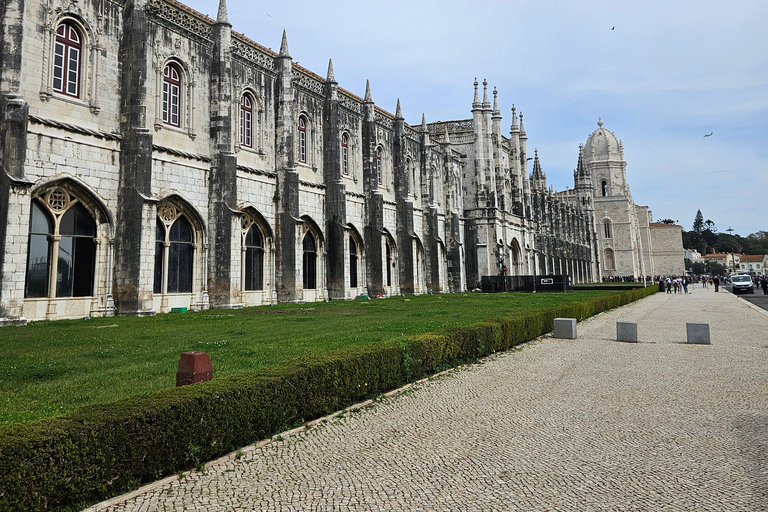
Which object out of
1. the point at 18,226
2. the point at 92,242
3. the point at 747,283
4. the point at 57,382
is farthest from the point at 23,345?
the point at 747,283

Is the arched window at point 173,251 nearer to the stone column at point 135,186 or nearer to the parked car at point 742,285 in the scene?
the stone column at point 135,186

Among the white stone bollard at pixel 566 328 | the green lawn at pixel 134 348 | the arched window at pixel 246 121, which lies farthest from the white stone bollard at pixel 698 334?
the arched window at pixel 246 121

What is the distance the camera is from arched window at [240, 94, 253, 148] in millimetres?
25016

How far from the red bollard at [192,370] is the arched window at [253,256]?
18.6 meters

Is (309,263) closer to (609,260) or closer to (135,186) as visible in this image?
(135,186)

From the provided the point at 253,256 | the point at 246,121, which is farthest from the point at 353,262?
the point at 246,121

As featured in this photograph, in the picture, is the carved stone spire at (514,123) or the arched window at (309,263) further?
the carved stone spire at (514,123)

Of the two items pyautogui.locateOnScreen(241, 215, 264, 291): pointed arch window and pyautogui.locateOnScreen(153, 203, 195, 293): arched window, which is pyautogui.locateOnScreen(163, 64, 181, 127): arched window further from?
pyautogui.locateOnScreen(241, 215, 264, 291): pointed arch window

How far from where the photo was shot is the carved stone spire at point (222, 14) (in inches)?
904

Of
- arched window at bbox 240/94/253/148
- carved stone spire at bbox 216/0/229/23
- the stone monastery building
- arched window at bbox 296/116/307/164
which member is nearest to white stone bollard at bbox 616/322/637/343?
the stone monastery building

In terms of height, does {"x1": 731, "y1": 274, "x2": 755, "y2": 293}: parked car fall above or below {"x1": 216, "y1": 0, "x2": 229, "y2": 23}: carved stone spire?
below

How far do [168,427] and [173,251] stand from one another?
58.1 feet

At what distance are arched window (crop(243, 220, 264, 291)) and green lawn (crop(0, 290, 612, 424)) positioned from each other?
286 inches

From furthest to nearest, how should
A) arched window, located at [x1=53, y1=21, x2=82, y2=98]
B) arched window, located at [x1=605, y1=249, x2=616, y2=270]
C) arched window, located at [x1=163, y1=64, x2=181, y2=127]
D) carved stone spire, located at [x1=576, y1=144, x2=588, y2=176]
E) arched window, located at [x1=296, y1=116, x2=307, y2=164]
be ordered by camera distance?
arched window, located at [x1=605, y1=249, x2=616, y2=270] → carved stone spire, located at [x1=576, y1=144, x2=588, y2=176] → arched window, located at [x1=296, y1=116, x2=307, y2=164] → arched window, located at [x1=163, y1=64, x2=181, y2=127] → arched window, located at [x1=53, y1=21, x2=82, y2=98]
